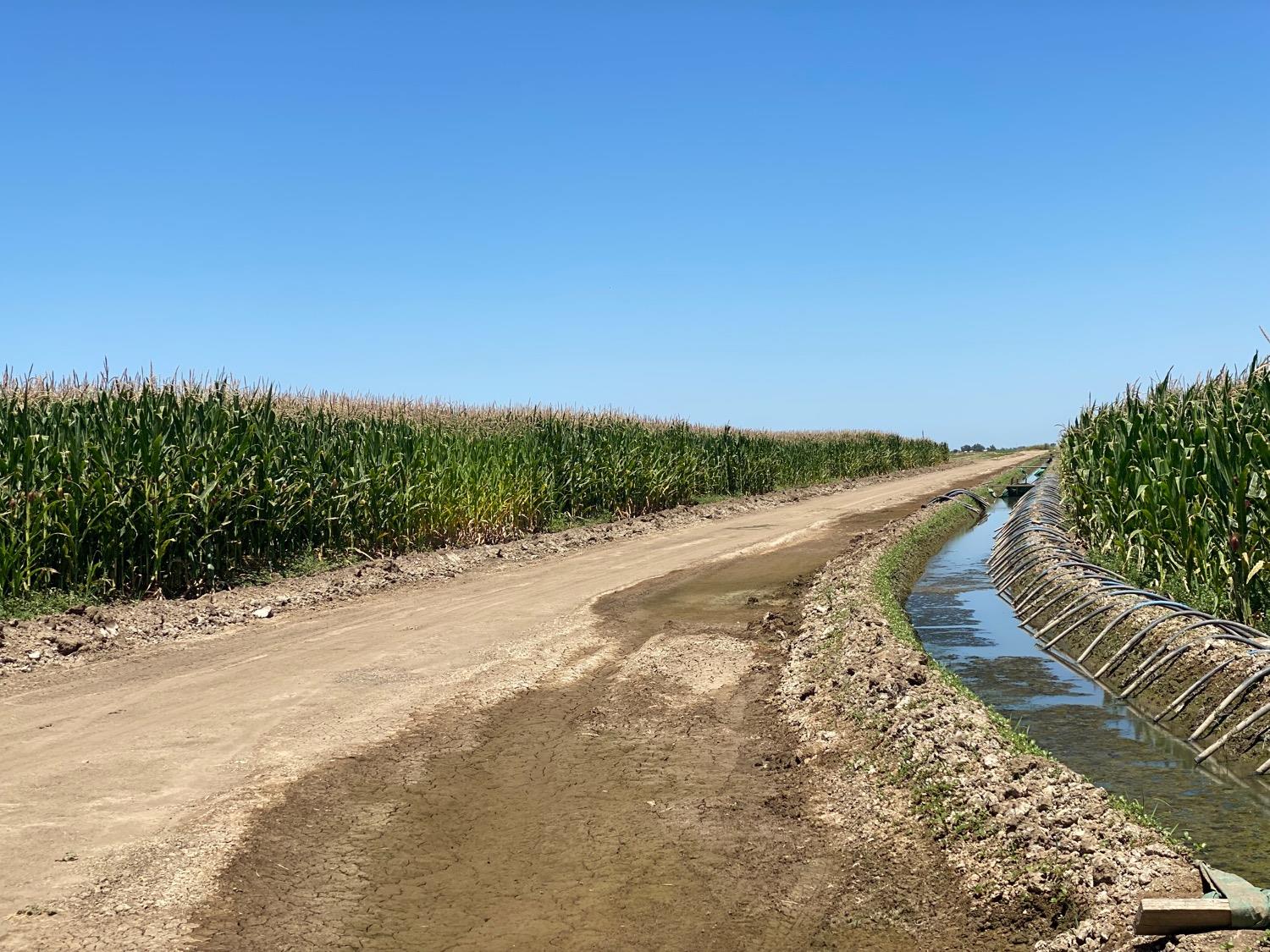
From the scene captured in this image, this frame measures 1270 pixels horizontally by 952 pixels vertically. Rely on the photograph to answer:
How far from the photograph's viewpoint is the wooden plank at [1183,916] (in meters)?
3.82

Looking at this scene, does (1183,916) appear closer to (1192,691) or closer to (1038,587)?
(1192,691)

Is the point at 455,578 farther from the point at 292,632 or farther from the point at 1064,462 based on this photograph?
the point at 1064,462

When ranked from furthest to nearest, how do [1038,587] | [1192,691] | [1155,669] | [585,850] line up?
1. [1038,587]
2. [1155,669]
3. [1192,691]
4. [585,850]

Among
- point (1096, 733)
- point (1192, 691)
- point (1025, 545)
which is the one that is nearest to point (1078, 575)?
point (1025, 545)

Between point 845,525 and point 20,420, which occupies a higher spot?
point 20,420

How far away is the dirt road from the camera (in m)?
4.63

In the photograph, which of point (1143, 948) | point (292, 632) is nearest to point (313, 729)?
point (292, 632)

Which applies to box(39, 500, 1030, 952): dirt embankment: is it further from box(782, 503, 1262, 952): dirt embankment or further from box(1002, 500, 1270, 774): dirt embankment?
box(1002, 500, 1270, 774): dirt embankment

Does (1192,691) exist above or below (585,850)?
above

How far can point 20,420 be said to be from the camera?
42.7 feet

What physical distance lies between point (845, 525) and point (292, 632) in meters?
15.3

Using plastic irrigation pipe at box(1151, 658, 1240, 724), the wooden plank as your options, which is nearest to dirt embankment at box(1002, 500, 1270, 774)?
plastic irrigation pipe at box(1151, 658, 1240, 724)

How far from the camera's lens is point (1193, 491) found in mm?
11680

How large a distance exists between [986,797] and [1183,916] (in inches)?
66.3
